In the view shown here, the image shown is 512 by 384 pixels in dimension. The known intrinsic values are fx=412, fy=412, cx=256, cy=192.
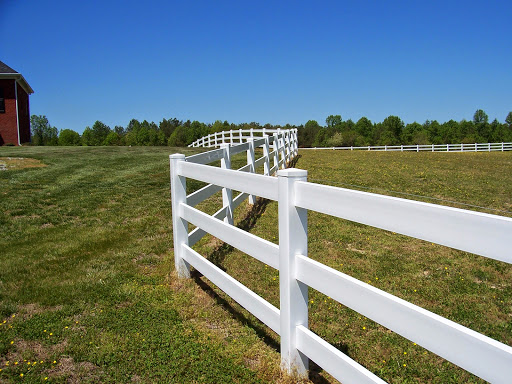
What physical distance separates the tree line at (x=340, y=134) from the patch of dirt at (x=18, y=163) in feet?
249

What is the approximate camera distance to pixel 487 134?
102 meters

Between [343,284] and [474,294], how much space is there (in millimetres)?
3151

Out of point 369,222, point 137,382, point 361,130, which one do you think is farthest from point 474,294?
point 361,130

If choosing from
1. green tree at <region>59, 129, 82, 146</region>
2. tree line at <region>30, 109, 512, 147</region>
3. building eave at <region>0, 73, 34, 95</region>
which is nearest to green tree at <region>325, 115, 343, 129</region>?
tree line at <region>30, 109, 512, 147</region>

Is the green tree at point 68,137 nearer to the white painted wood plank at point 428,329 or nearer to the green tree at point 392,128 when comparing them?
the green tree at point 392,128

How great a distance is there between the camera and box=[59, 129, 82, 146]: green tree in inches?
3946

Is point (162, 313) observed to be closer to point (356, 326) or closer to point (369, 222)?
point (356, 326)

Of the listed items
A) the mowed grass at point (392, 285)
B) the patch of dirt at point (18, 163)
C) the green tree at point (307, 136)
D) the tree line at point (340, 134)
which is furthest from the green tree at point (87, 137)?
the mowed grass at point (392, 285)

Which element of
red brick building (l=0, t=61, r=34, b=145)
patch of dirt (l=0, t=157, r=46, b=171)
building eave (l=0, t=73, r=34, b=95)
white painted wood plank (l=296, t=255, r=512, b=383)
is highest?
building eave (l=0, t=73, r=34, b=95)

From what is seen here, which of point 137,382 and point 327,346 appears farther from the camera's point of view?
point 137,382

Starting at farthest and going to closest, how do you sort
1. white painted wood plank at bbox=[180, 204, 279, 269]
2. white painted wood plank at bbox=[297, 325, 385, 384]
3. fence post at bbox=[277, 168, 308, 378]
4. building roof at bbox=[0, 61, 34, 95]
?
building roof at bbox=[0, 61, 34, 95] < white painted wood plank at bbox=[180, 204, 279, 269] < fence post at bbox=[277, 168, 308, 378] < white painted wood plank at bbox=[297, 325, 385, 384]

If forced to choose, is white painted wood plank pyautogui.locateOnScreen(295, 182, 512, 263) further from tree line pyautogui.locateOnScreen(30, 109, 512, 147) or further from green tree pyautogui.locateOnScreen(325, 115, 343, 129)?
green tree pyautogui.locateOnScreen(325, 115, 343, 129)

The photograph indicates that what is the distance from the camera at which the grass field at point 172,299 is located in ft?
11.3

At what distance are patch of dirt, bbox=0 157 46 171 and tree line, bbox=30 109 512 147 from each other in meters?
75.9
